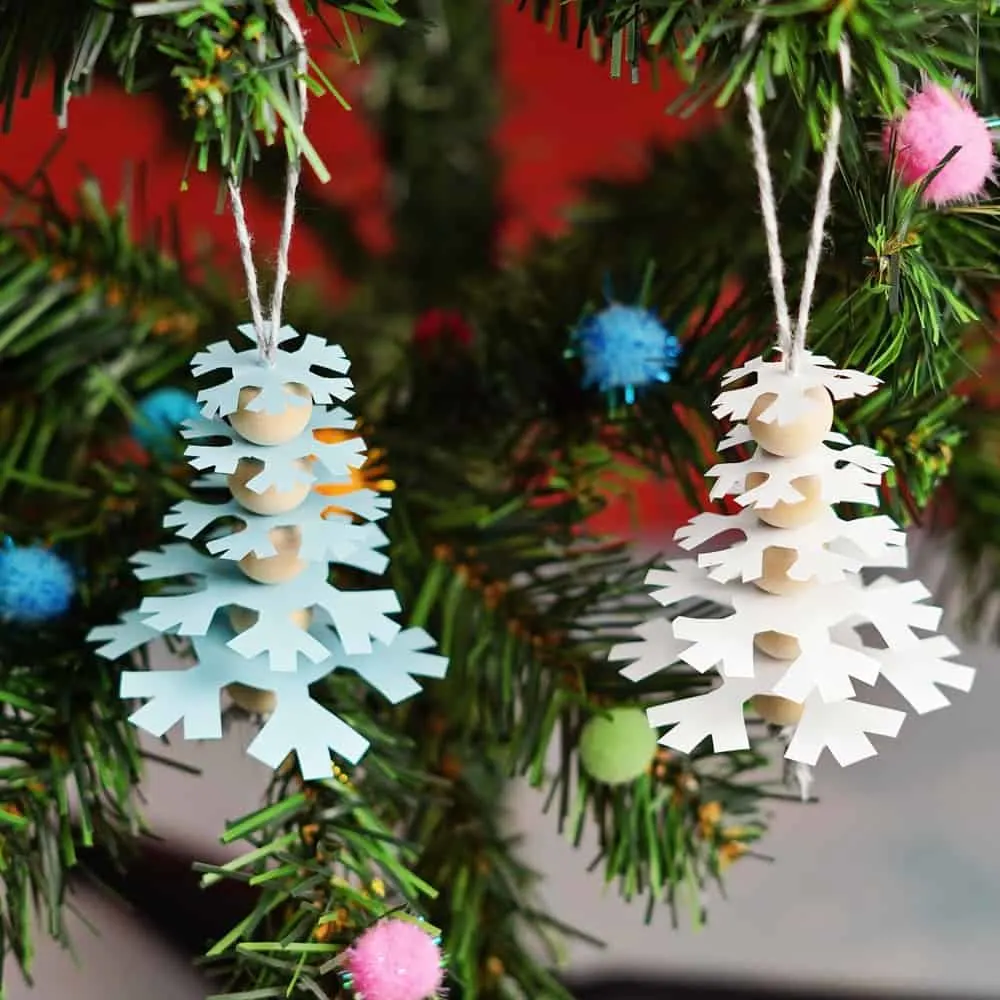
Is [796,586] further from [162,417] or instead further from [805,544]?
[162,417]

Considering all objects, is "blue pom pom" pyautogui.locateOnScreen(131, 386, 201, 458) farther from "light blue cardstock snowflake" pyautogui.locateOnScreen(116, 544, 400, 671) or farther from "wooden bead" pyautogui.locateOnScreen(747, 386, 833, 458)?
"wooden bead" pyautogui.locateOnScreen(747, 386, 833, 458)

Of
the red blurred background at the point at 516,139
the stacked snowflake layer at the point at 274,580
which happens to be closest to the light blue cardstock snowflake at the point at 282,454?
the stacked snowflake layer at the point at 274,580

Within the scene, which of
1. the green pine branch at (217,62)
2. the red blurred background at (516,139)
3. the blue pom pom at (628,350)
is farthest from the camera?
the red blurred background at (516,139)

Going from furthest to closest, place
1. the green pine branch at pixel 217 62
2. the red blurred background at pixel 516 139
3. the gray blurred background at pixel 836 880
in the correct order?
the red blurred background at pixel 516 139
the gray blurred background at pixel 836 880
the green pine branch at pixel 217 62

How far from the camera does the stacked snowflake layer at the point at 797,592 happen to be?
238 millimetres

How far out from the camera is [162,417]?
1.23 feet

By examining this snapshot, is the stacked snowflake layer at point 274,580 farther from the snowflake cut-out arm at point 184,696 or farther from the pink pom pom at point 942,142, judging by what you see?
the pink pom pom at point 942,142

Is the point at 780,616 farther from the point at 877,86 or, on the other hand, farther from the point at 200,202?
the point at 200,202

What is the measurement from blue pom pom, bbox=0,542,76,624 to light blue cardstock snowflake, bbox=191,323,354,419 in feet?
0.30

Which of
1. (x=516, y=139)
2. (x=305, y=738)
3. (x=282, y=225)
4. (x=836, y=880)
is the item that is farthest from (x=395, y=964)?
(x=516, y=139)

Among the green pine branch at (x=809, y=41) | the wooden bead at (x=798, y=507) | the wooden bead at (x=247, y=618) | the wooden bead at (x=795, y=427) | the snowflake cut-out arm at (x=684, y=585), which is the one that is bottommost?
the wooden bead at (x=247, y=618)

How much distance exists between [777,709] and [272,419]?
14 cm

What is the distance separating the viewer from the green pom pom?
29 centimetres

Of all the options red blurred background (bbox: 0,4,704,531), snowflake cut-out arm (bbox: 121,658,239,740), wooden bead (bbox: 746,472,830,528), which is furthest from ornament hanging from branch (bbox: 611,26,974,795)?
red blurred background (bbox: 0,4,704,531)
